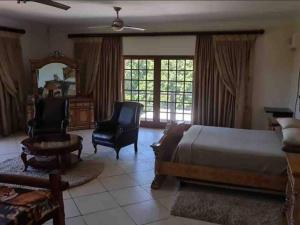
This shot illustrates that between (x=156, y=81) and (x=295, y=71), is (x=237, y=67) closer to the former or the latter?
(x=295, y=71)

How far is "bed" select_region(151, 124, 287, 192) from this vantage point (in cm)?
326

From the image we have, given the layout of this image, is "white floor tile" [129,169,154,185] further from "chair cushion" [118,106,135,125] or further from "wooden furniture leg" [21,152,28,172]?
"wooden furniture leg" [21,152,28,172]

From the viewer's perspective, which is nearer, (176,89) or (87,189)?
(87,189)

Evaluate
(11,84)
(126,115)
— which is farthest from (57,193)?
(11,84)

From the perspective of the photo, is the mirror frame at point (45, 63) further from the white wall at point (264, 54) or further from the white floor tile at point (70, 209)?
the white floor tile at point (70, 209)

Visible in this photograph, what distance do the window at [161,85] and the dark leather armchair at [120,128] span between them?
5.70 feet

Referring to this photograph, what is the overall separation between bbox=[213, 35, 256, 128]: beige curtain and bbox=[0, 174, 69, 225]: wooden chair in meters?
4.71

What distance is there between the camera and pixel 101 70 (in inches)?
284

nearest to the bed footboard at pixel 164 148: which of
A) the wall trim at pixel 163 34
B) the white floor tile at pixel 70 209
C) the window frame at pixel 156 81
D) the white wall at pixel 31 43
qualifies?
the white floor tile at pixel 70 209

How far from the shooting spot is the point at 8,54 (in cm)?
635

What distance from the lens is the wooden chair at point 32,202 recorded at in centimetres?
204

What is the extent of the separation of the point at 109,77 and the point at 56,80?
1276 mm

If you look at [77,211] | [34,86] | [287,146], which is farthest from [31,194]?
[34,86]

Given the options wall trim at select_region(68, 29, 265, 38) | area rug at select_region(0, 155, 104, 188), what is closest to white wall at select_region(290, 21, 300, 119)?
wall trim at select_region(68, 29, 265, 38)
